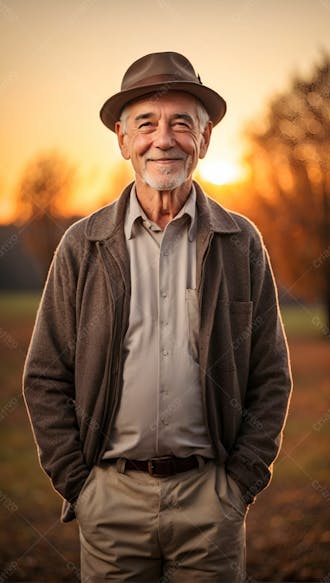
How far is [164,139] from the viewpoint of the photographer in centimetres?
168

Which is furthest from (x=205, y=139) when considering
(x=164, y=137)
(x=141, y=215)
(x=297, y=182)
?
(x=297, y=182)

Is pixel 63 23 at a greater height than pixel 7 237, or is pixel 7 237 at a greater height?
pixel 63 23

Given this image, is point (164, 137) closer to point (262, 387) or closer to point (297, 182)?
point (262, 387)

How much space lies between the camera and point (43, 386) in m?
1.71

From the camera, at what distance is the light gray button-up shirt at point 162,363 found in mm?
1624

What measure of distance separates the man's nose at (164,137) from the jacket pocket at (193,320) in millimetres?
389

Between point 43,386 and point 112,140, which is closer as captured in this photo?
point 43,386

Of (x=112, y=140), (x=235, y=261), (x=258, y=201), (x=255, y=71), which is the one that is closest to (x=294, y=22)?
(x=255, y=71)

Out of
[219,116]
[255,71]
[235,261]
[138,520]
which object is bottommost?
[138,520]

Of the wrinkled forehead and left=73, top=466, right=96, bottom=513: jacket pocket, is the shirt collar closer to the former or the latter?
the wrinkled forehead

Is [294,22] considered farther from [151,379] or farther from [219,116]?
[151,379]

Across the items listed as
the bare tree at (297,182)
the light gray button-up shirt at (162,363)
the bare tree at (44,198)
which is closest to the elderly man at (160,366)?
the light gray button-up shirt at (162,363)

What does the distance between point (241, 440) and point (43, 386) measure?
1.82 ft

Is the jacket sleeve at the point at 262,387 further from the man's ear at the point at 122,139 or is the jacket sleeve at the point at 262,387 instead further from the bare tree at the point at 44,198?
the bare tree at the point at 44,198
